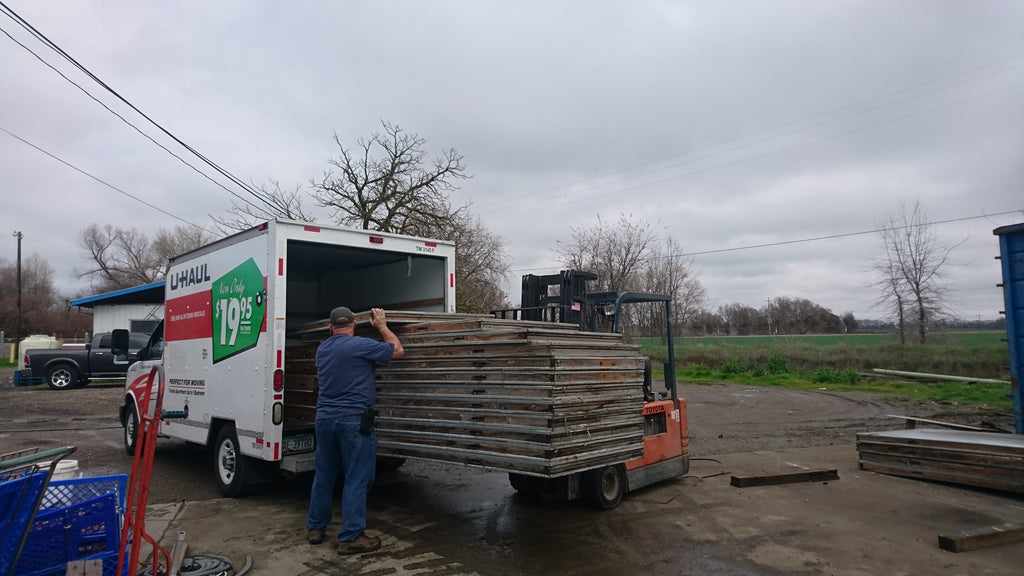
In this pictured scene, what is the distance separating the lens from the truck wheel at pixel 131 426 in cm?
897

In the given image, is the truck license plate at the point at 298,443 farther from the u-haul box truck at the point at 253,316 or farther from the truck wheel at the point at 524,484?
the truck wheel at the point at 524,484

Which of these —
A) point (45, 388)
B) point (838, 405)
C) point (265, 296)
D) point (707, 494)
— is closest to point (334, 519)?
point (265, 296)

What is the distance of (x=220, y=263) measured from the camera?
6.95m

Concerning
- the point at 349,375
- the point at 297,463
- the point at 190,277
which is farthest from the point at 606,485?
the point at 190,277

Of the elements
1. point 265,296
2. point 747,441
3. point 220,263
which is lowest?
point 747,441

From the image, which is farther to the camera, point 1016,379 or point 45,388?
point 45,388

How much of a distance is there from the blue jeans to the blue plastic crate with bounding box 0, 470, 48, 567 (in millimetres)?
2045

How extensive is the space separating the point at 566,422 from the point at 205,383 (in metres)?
4.68

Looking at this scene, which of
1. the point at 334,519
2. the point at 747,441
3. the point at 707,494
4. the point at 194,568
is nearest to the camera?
the point at 194,568

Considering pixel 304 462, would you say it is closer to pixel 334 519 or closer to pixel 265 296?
pixel 334 519

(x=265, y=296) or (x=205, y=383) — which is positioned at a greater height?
(x=265, y=296)

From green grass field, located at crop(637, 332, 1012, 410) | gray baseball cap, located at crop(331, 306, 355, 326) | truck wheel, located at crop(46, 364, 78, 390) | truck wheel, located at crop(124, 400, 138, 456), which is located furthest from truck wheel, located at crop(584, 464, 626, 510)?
truck wheel, located at crop(46, 364, 78, 390)

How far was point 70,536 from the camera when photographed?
3668mm

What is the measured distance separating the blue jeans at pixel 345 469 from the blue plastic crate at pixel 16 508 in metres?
2.04
